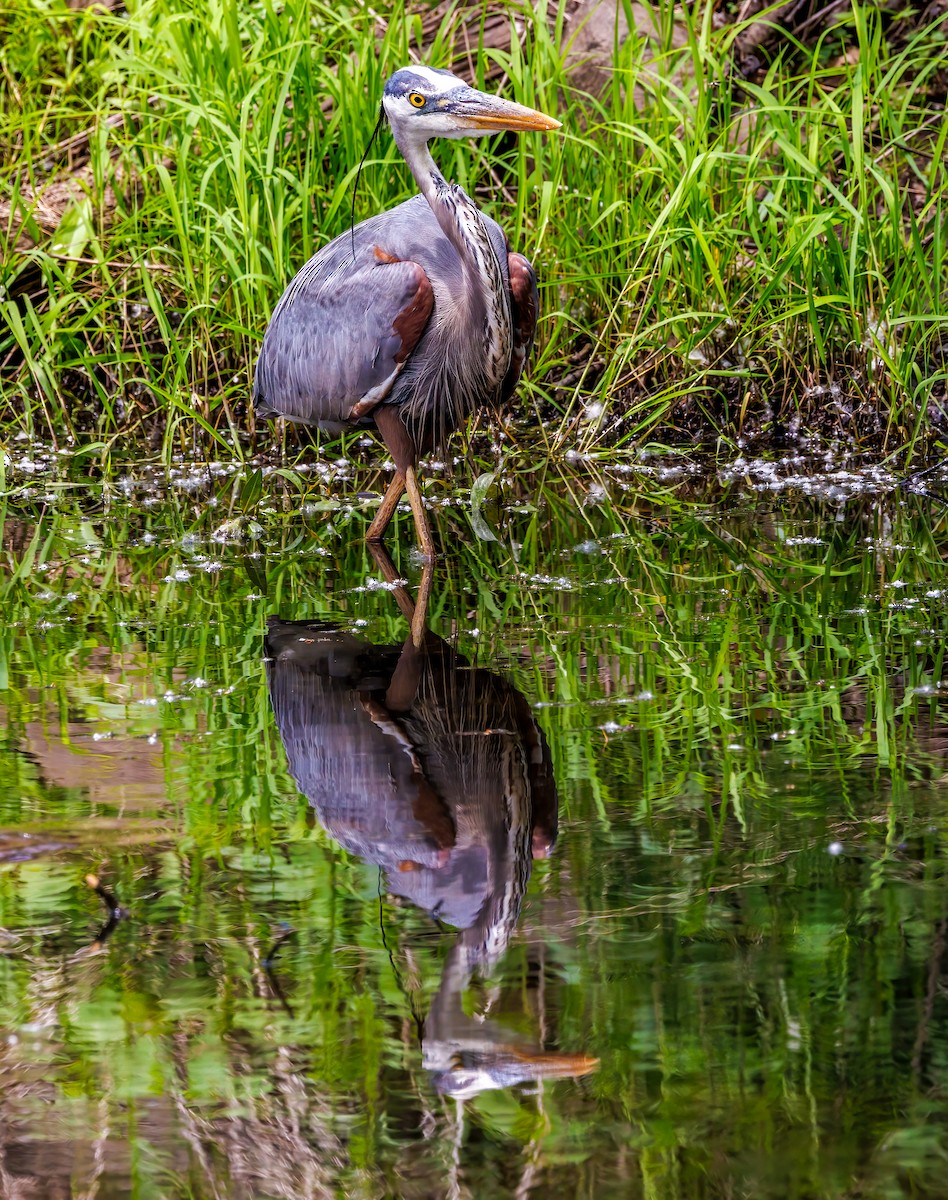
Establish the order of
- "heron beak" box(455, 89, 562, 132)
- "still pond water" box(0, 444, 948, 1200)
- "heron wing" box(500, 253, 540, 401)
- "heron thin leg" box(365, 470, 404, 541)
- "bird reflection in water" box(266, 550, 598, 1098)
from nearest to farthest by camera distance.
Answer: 1. "still pond water" box(0, 444, 948, 1200)
2. "bird reflection in water" box(266, 550, 598, 1098)
3. "heron beak" box(455, 89, 562, 132)
4. "heron wing" box(500, 253, 540, 401)
5. "heron thin leg" box(365, 470, 404, 541)

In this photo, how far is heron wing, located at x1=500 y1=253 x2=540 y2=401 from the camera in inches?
201

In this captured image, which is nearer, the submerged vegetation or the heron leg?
the heron leg

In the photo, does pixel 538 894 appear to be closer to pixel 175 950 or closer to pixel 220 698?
pixel 175 950

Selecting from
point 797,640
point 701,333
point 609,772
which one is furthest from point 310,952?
point 701,333

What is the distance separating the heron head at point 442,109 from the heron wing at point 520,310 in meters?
0.46

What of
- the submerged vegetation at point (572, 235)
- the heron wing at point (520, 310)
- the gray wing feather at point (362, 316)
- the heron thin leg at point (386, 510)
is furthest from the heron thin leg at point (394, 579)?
the submerged vegetation at point (572, 235)

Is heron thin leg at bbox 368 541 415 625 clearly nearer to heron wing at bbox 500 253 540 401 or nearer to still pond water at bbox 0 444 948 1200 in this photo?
still pond water at bbox 0 444 948 1200

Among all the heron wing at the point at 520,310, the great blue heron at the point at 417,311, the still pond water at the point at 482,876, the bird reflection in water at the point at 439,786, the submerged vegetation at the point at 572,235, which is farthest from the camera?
the submerged vegetation at the point at 572,235

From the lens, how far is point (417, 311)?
4.88m

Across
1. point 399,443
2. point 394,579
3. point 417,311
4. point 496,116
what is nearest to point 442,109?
point 496,116

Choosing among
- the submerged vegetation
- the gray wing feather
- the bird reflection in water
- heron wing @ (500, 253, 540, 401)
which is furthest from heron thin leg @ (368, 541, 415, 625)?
the submerged vegetation

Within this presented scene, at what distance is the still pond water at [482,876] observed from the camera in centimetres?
206

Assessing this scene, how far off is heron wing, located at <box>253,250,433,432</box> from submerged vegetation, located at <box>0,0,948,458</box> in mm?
623

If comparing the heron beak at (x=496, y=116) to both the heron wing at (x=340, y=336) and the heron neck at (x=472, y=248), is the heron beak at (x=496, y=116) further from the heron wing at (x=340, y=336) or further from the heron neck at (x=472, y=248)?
the heron wing at (x=340, y=336)
